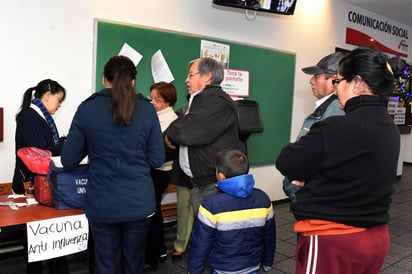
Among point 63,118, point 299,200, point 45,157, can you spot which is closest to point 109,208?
point 45,157

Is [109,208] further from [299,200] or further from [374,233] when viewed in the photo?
[374,233]

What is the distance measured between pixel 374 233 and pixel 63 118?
246 cm

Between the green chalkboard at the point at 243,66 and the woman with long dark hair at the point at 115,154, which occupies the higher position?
the green chalkboard at the point at 243,66

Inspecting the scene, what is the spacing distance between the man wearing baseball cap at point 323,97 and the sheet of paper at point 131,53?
61.5 inches

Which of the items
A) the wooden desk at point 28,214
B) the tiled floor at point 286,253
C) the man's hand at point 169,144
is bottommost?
the tiled floor at point 286,253

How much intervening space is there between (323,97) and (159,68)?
5.49 feet

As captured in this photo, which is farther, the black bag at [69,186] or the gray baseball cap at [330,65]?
the gray baseball cap at [330,65]

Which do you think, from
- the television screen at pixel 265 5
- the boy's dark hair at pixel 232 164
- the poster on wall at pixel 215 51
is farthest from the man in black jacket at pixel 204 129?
the television screen at pixel 265 5

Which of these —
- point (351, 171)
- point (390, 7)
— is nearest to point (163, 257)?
point (351, 171)

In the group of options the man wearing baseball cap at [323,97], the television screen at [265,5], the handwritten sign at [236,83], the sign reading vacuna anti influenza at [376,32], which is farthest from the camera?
the sign reading vacuna anti influenza at [376,32]

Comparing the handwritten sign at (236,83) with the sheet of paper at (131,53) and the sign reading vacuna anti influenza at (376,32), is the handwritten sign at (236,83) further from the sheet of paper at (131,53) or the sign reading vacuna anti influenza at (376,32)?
the sign reading vacuna anti influenza at (376,32)

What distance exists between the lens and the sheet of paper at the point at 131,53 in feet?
10.4

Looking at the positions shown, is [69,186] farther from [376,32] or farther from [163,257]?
[376,32]

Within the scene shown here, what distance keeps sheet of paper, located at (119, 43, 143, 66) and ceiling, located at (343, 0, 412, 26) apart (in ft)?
11.3
